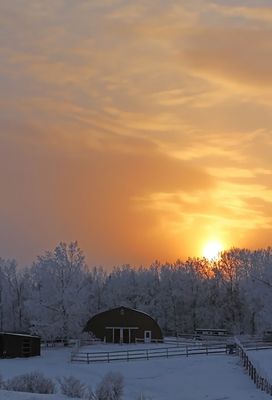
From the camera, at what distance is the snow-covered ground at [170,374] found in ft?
124

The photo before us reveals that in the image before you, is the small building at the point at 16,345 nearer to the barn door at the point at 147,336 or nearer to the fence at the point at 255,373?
the barn door at the point at 147,336

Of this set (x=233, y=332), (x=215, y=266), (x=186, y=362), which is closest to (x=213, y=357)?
(x=186, y=362)

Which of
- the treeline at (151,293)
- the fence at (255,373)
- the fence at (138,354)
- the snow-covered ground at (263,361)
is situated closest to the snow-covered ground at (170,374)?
the snow-covered ground at (263,361)

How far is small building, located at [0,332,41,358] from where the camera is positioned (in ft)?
195

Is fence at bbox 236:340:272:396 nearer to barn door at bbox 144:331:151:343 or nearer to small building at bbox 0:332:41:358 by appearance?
barn door at bbox 144:331:151:343

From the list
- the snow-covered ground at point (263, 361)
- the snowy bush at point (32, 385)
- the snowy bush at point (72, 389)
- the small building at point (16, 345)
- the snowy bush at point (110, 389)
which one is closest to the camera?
the snowy bush at point (32, 385)

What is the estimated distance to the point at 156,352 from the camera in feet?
184

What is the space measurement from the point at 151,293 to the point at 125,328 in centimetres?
3660

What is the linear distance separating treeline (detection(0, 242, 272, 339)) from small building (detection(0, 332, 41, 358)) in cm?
952

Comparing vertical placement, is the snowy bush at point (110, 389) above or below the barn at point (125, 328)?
below

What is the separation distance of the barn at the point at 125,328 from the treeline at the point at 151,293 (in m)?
2.60

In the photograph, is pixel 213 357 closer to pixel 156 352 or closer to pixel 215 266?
pixel 156 352

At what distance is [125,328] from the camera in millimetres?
74438

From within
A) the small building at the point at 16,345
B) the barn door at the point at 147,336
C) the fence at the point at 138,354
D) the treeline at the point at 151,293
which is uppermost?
the treeline at the point at 151,293
